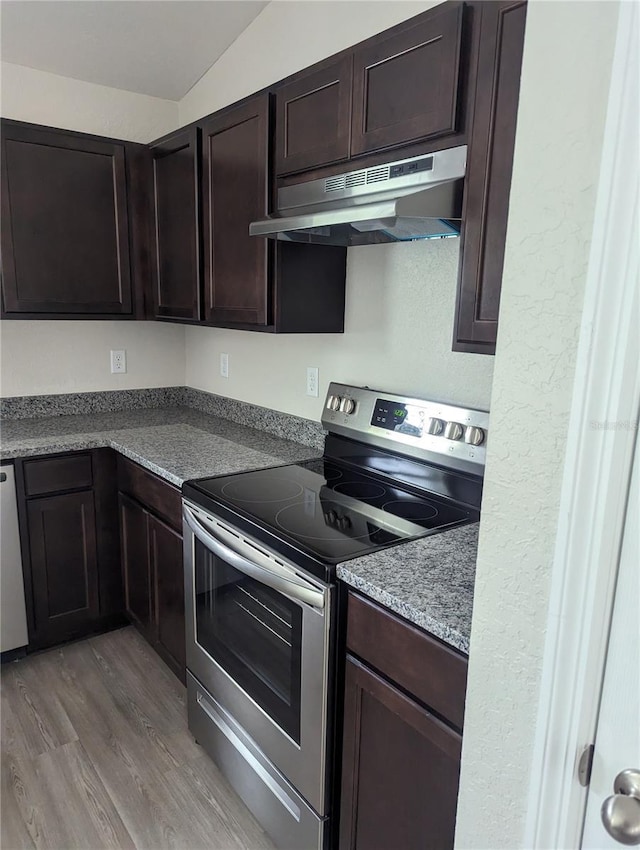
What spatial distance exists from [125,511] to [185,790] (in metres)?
1.09

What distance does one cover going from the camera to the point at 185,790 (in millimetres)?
1861

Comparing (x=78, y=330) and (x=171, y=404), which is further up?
(x=78, y=330)

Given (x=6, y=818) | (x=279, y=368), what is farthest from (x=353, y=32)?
(x=6, y=818)

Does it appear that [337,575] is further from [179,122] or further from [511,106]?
[179,122]

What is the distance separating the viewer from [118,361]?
3.07 metres

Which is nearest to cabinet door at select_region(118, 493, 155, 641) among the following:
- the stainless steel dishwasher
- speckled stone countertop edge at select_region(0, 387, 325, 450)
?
the stainless steel dishwasher

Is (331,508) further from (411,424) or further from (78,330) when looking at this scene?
(78,330)

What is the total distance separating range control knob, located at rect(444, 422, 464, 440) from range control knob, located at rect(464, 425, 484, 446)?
→ 0.8 inches

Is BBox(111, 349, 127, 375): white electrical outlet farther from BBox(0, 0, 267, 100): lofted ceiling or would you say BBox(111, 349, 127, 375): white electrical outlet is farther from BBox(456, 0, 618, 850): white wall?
BBox(456, 0, 618, 850): white wall

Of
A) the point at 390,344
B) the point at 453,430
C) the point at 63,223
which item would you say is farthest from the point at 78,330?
the point at 453,430

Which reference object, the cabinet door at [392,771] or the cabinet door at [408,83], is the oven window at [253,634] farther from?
the cabinet door at [408,83]

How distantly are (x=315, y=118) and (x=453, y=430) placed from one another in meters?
1.02

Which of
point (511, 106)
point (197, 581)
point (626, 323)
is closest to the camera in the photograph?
point (626, 323)

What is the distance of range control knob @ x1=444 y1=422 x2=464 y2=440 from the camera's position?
5.57 feet
